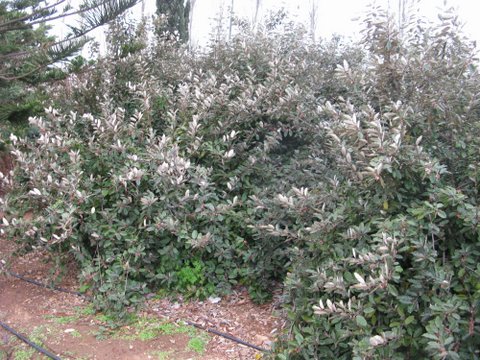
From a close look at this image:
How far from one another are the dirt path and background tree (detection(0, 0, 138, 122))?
1.96m

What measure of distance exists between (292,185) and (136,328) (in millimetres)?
1676

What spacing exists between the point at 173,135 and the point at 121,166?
554 millimetres

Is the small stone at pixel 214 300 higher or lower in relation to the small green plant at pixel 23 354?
lower

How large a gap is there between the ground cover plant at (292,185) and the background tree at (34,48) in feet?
1.31

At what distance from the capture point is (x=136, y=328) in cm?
341

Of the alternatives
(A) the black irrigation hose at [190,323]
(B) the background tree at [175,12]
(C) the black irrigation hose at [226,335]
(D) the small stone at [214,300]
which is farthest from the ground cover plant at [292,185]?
(B) the background tree at [175,12]

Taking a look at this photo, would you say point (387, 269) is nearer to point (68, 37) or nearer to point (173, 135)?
point (173, 135)

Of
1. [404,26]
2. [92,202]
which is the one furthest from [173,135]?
[404,26]

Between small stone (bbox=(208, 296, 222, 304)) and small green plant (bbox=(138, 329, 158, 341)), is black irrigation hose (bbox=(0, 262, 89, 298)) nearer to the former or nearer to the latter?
small green plant (bbox=(138, 329, 158, 341))

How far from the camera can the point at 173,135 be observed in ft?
13.5

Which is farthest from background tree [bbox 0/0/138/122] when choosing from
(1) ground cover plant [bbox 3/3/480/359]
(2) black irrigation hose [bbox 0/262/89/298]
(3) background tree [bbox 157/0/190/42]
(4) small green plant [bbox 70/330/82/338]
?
(3) background tree [bbox 157/0/190/42]

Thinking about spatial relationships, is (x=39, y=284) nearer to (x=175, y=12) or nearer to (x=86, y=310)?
(x=86, y=310)

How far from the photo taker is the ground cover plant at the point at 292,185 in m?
2.14

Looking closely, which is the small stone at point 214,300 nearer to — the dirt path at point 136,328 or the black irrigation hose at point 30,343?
the dirt path at point 136,328
